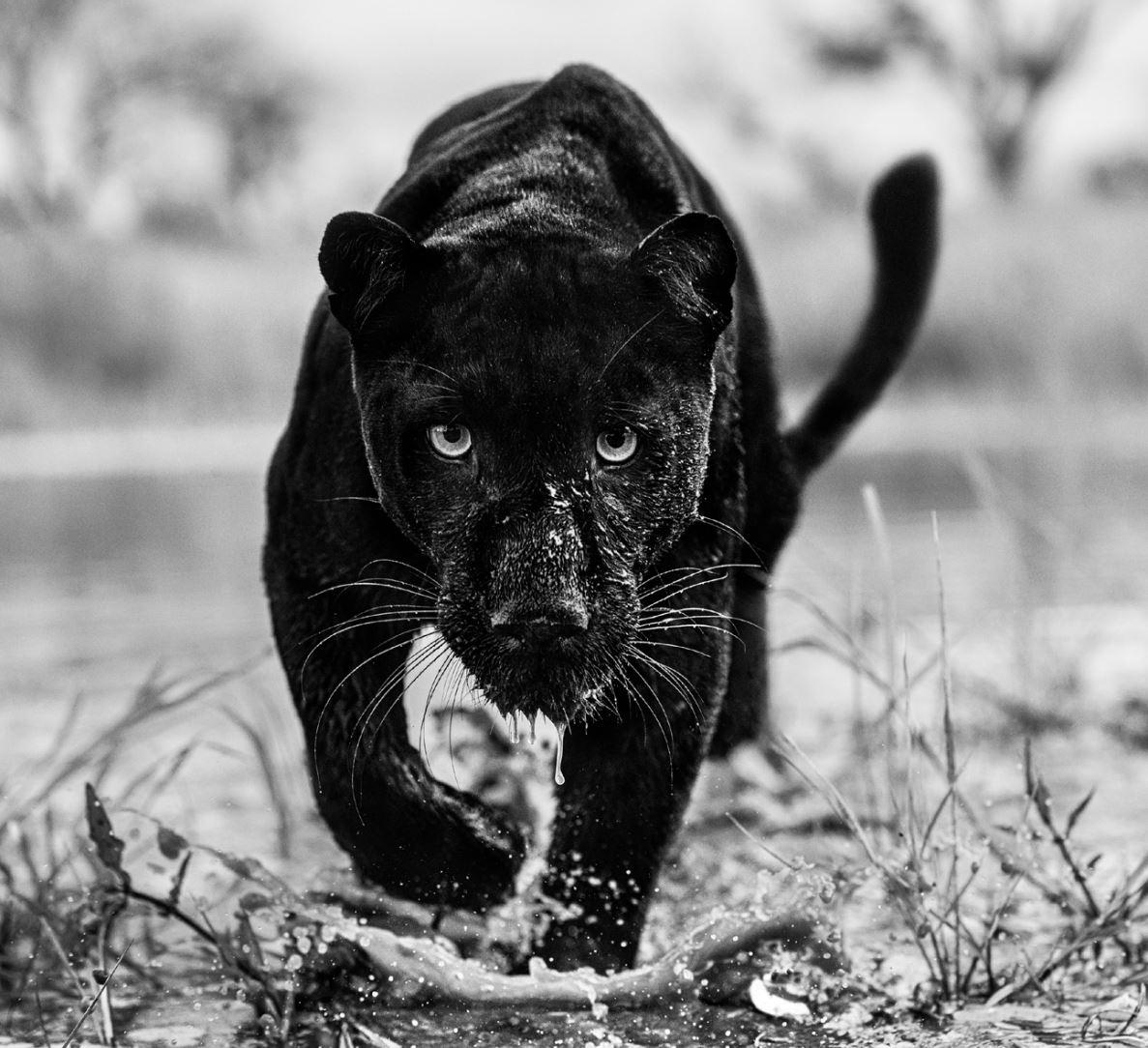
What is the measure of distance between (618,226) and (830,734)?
2071 mm

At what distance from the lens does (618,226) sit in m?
2.66

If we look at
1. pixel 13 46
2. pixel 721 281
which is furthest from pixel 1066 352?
pixel 13 46

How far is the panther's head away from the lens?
2244 mm

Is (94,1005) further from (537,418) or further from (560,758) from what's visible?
(537,418)

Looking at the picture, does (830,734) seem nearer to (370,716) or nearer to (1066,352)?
(370,716)

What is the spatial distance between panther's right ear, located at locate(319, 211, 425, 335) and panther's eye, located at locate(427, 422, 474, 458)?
18cm

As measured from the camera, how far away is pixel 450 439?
2359mm

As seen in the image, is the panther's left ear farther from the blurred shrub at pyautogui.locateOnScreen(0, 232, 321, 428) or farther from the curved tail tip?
the blurred shrub at pyautogui.locateOnScreen(0, 232, 321, 428)

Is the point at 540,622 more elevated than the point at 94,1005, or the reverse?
the point at 540,622

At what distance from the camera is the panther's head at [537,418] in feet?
7.36

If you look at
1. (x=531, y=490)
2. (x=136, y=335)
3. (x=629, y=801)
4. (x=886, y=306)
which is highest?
(x=136, y=335)

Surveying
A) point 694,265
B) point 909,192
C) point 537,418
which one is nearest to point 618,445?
point 537,418

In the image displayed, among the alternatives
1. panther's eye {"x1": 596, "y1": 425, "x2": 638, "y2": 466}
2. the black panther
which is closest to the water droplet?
the black panther

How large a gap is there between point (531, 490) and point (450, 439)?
160 millimetres
